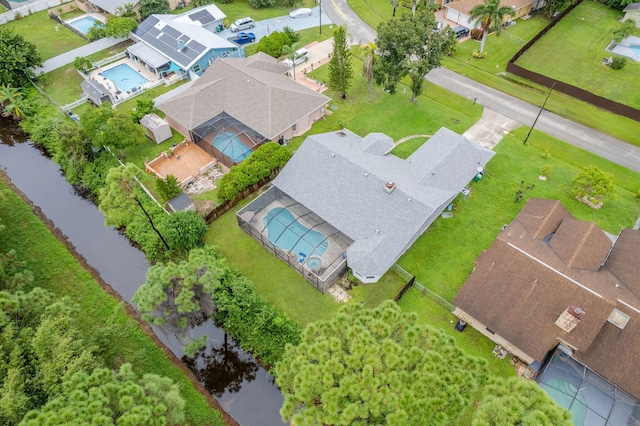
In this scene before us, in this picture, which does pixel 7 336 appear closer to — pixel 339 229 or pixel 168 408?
pixel 168 408

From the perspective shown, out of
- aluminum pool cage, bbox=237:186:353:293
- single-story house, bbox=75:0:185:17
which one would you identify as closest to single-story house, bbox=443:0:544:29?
single-story house, bbox=75:0:185:17

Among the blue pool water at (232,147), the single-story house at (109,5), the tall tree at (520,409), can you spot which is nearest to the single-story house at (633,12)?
the blue pool water at (232,147)

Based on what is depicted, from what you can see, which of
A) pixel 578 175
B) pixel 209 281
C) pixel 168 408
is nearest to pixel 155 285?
pixel 209 281

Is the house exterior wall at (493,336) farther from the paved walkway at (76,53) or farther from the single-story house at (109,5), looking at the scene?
the single-story house at (109,5)

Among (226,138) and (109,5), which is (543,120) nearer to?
(226,138)

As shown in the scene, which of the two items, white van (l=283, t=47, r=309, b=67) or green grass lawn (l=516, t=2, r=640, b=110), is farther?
Answer: white van (l=283, t=47, r=309, b=67)

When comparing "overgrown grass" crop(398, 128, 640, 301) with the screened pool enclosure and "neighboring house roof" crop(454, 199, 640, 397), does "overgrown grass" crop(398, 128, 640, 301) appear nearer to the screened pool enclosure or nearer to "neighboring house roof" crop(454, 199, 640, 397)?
"neighboring house roof" crop(454, 199, 640, 397)
